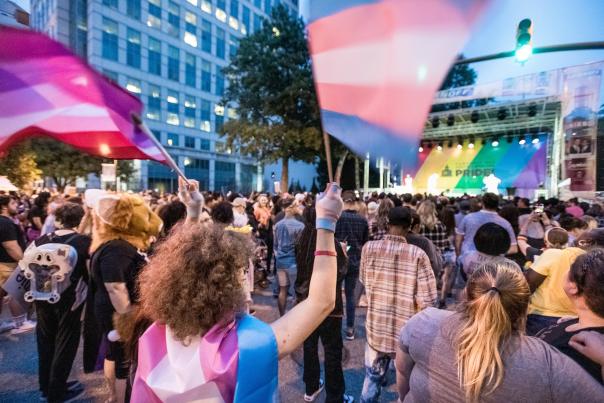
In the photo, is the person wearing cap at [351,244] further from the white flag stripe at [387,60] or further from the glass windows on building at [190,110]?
the glass windows on building at [190,110]

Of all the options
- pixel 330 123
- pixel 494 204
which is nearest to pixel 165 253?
pixel 330 123

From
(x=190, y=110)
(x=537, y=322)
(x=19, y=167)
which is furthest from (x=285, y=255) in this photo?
(x=190, y=110)

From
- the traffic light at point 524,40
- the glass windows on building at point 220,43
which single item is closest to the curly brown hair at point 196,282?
the traffic light at point 524,40

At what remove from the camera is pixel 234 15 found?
50.4m

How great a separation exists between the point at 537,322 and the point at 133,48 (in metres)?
44.6

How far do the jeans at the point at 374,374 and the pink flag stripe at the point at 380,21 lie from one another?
2.47 m

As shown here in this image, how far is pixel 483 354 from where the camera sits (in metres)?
1.39

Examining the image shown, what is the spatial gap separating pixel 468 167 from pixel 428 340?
2588 cm

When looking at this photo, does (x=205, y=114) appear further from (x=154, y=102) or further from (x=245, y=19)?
(x=245, y=19)

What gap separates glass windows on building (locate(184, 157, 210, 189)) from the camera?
43906mm

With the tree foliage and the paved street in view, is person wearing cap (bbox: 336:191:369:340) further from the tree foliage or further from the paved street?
the tree foliage

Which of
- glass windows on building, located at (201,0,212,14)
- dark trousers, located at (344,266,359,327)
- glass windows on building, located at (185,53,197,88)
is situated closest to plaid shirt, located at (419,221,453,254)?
dark trousers, located at (344,266,359,327)

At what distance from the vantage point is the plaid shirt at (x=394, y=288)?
295 cm

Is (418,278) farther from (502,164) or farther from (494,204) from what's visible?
(502,164)
